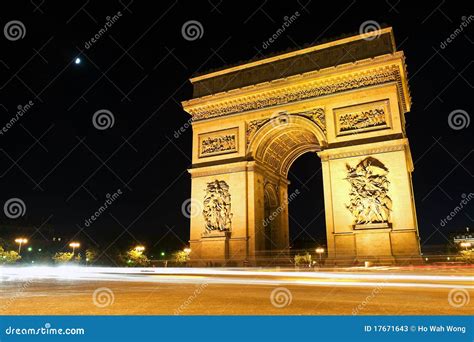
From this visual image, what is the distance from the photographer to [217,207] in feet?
74.1

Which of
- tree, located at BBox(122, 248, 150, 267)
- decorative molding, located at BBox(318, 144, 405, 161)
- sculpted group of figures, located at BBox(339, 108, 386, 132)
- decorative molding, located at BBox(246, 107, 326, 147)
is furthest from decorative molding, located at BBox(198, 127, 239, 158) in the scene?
tree, located at BBox(122, 248, 150, 267)

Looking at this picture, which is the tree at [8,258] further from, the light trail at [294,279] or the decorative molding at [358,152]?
the decorative molding at [358,152]

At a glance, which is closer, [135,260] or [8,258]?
[135,260]

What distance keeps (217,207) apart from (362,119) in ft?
32.1

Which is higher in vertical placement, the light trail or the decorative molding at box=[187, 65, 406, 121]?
the decorative molding at box=[187, 65, 406, 121]

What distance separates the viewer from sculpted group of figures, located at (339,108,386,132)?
19.8 m

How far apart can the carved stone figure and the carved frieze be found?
7.62 m

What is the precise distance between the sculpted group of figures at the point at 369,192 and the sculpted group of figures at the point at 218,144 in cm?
775

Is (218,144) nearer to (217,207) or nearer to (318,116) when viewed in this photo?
(217,207)

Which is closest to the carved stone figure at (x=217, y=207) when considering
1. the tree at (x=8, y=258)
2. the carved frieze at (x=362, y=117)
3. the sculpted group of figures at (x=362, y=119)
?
the carved frieze at (x=362, y=117)

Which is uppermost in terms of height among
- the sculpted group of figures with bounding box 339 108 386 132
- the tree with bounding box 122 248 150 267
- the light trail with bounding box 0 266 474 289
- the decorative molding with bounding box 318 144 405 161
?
the sculpted group of figures with bounding box 339 108 386 132

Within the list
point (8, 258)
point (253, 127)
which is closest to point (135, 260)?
point (8, 258)

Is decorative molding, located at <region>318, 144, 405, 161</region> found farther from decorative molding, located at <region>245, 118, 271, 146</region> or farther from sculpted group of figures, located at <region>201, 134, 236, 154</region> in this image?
sculpted group of figures, located at <region>201, 134, 236, 154</region>
